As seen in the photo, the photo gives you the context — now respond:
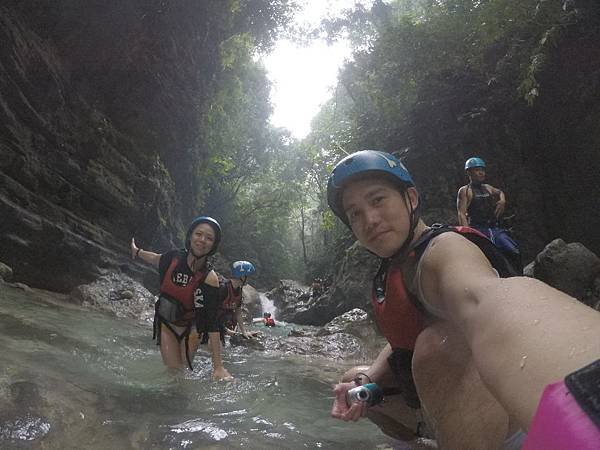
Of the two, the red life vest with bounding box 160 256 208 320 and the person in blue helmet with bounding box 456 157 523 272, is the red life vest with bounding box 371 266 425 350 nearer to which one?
the red life vest with bounding box 160 256 208 320

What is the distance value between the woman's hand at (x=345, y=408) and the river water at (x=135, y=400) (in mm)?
542

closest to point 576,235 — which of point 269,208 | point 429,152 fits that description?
point 429,152

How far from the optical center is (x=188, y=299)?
5055 mm

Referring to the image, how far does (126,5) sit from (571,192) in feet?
45.3

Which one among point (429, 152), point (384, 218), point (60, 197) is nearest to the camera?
point (384, 218)

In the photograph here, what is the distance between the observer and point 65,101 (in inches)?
403

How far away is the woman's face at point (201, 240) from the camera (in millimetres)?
5090

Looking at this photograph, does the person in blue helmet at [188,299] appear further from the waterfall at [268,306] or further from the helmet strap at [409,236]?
the waterfall at [268,306]

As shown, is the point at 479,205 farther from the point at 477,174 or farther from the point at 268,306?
the point at 268,306

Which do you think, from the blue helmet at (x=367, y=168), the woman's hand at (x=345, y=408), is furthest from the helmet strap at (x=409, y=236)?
the woman's hand at (x=345, y=408)

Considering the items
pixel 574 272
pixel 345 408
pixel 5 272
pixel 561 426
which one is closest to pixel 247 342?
pixel 5 272

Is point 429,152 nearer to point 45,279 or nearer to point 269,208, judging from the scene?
point 45,279

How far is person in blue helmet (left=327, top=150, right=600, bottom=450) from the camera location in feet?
2.04

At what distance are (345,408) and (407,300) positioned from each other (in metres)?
0.88
